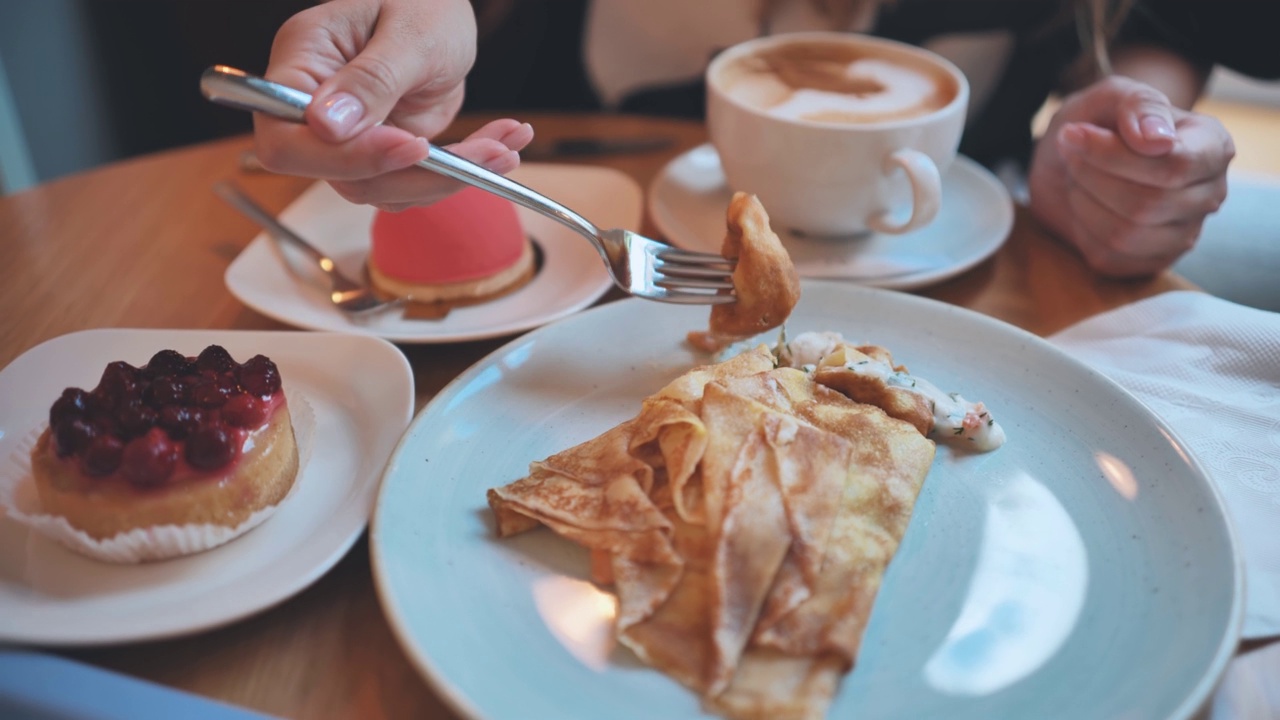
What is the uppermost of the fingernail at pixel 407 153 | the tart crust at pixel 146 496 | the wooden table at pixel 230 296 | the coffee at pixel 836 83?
the fingernail at pixel 407 153

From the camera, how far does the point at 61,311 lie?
57.9 inches

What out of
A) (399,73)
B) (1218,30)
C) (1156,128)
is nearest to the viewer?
(399,73)

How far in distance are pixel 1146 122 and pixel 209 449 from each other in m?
1.52

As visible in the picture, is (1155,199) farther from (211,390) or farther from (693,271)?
(211,390)

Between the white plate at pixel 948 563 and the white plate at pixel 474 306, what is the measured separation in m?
0.17

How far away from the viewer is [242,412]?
3.38 feet

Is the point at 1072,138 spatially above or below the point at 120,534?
above

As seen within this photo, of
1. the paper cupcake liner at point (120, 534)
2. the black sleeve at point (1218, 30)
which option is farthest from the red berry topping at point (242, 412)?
the black sleeve at point (1218, 30)

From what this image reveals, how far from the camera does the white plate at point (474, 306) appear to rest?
1.39 m

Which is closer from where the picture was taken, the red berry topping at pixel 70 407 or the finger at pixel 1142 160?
the red berry topping at pixel 70 407

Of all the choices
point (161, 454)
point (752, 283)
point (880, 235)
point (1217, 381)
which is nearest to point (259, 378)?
point (161, 454)

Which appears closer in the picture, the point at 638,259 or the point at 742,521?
the point at 742,521

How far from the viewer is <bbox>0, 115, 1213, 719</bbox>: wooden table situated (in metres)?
0.87

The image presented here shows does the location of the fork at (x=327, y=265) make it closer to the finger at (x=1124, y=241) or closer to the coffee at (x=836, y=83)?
the coffee at (x=836, y=83)
